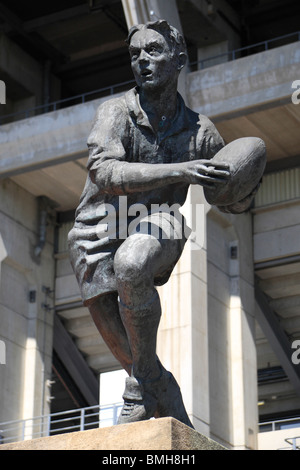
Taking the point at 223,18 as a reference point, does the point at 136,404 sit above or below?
below

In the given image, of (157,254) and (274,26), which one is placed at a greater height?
(274,26)

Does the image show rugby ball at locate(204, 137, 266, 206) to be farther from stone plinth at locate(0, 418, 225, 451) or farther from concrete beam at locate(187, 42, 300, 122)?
concrete beam at locate(187, 42, 300, 122)

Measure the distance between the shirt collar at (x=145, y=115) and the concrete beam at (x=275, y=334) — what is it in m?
25.1

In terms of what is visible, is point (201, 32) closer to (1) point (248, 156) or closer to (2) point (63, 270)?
(2) point (63, 270)

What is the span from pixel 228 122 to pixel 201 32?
172 inches

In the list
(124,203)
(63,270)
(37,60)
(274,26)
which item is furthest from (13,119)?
(124,203)

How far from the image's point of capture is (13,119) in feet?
116

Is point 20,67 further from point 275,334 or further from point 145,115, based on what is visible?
point 145,115

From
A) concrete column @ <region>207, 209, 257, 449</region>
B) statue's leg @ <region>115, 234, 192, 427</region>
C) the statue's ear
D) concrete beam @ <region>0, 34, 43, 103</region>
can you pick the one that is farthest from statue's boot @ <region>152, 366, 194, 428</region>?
concrete beam @ <region>0, 34, 43, 103</region>

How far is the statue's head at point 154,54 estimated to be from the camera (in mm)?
7438

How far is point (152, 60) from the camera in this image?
7.42m

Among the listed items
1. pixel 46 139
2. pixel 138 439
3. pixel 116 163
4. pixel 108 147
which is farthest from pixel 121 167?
pixel 46 139

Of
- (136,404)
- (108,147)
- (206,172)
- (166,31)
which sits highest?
(166,31)

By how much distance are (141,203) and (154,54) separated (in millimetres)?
952
